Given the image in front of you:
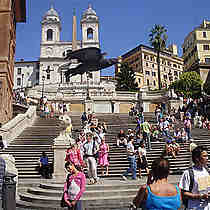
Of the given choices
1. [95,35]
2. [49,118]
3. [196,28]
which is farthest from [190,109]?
[95,35]

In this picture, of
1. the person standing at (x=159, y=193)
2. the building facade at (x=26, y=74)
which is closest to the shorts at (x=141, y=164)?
the person standing at (x=159, y=193)

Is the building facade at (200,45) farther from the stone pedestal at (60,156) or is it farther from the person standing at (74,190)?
the person standing at (74,190)

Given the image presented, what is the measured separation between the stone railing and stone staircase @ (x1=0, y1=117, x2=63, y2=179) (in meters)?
0.32

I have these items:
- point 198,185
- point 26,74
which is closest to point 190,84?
point 198,185

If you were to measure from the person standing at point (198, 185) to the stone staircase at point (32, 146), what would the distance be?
9.36m

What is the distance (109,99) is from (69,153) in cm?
2838

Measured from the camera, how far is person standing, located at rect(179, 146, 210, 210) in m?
3.81

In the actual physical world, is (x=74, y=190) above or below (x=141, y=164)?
above

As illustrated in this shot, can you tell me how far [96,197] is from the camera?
802cm

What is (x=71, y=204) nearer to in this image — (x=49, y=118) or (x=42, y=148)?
(x=42, y=148)

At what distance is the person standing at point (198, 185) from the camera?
381 centimetres

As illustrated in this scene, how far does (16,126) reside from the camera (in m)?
17.7

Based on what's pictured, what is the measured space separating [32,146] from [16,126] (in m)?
3.14

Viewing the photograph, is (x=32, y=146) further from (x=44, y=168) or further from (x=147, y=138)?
(x=147, y=138)
